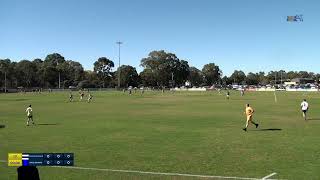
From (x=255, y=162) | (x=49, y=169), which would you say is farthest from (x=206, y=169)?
(x=49, y=169)

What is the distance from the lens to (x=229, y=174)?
13883 millimetres

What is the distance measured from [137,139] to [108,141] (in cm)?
148

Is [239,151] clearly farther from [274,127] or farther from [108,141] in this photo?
[274,127]
